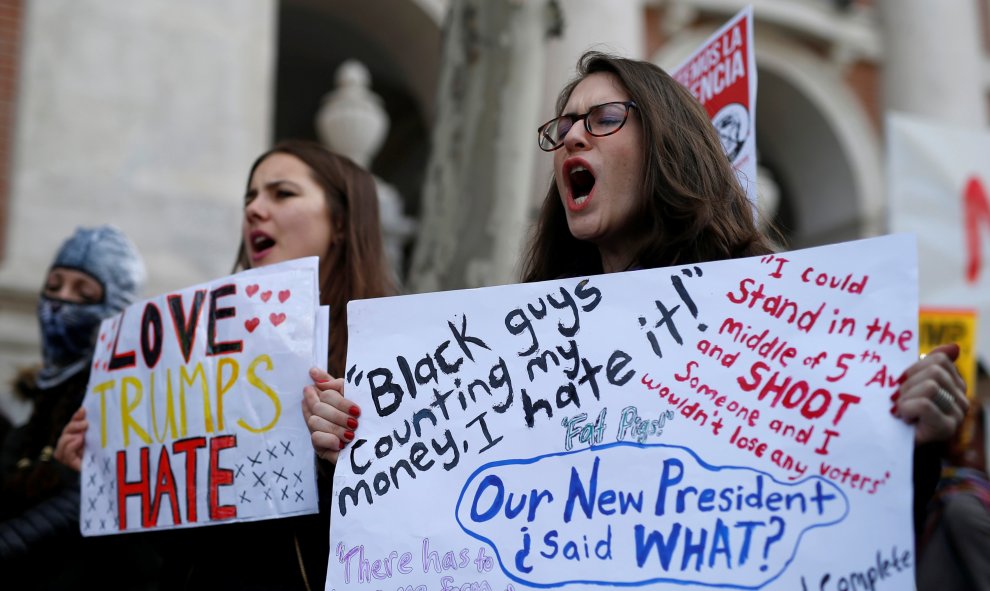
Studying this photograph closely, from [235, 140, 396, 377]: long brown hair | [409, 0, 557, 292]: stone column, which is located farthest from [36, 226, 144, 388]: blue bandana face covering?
[409, 0, 557, 292]: stone column

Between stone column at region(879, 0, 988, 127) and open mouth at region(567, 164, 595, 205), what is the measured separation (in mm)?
8681

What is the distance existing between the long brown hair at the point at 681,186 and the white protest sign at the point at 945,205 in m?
4.00

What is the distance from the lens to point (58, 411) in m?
Result: 2.90

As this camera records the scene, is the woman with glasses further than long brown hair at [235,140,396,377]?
No

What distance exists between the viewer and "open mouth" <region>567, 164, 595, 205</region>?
1993mm

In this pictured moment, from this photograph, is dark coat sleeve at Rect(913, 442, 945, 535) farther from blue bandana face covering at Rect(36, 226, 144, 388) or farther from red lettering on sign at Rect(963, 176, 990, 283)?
red lettering on sign at Rect(963, 176, 990, 283)

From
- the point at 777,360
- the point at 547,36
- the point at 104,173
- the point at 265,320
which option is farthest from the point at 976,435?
the point at 104,173

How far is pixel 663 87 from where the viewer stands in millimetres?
2016

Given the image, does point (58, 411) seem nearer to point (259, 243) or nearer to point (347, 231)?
point (259, 243)

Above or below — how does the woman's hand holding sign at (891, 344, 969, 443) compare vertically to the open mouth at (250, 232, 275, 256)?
below

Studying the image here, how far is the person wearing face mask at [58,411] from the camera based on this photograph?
2645 mm

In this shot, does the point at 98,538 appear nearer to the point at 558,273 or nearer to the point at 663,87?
the point at 558,273

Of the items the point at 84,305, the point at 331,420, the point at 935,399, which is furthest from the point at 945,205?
→ the point at 331,420

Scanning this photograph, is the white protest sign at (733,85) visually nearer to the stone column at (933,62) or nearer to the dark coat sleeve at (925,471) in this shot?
the dark coat sleeve at (925,471)
